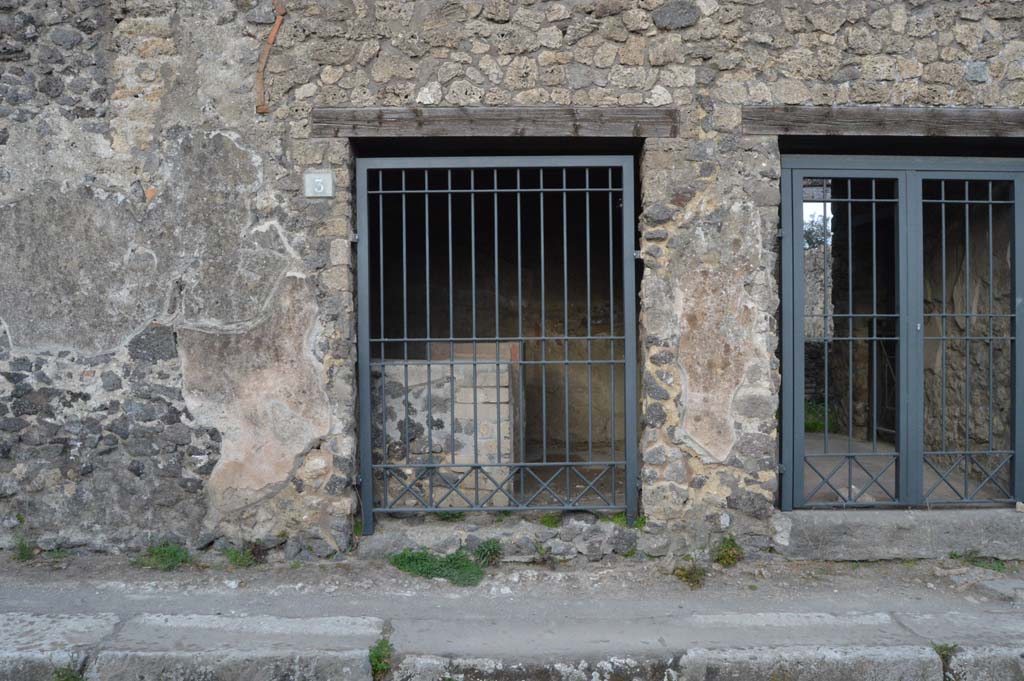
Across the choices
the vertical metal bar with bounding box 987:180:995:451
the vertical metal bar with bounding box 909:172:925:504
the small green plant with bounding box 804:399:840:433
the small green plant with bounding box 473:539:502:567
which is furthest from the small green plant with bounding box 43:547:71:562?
the small green plant with bounding box 804:399:840:433

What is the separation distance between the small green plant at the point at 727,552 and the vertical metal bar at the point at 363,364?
6.80 feet

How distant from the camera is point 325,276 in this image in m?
3.84

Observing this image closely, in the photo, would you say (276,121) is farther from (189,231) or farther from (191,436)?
(191,436)

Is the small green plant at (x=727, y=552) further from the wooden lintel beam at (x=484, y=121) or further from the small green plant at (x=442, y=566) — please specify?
the wooden lintel beam at (x=484, y=121)

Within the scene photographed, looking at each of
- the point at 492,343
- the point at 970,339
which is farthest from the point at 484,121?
the point at 970,339

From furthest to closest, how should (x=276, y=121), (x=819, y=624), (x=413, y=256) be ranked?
(x=413, y=256) < (x=276, y=121) < (x=819, y=624)

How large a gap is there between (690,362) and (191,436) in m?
2.97

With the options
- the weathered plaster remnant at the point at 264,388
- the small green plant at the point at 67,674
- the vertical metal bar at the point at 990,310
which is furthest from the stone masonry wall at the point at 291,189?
the small green plant at the point at 67,674

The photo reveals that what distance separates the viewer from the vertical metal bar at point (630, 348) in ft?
12.9

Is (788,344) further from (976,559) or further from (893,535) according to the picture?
(976,559)

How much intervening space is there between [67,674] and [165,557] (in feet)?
3.03

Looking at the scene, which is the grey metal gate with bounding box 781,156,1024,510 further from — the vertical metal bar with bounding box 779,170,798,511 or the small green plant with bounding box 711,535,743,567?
the small green plant with bounding box 711,535,743,567

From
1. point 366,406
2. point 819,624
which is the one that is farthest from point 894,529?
point 366,406

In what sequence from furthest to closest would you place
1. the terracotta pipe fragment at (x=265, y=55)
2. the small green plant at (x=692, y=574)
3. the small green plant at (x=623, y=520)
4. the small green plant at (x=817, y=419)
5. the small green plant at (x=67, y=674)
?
the small green plant at (x=817, y=419) < the small green plant at (x=623, y=520) < the terracotta pipe fragment at (x=265, y=55) < the small green plant at (x=692, y=574) < the small green plant at (x=67, y=674)
